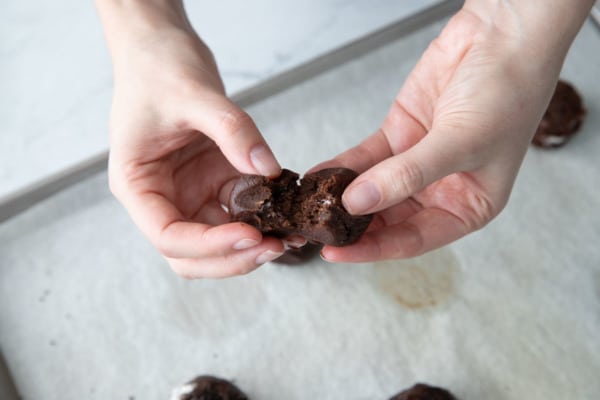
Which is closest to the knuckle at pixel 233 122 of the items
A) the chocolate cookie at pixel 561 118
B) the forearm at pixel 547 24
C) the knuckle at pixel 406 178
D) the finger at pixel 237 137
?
the finger at pixel 237 137

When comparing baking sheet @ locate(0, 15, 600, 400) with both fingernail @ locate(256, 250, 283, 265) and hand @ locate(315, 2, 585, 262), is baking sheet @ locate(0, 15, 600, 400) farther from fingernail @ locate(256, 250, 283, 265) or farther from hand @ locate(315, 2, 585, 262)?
fingernail @ locate(256, 250, 283, 265)

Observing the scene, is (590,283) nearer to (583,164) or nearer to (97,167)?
(583,164)

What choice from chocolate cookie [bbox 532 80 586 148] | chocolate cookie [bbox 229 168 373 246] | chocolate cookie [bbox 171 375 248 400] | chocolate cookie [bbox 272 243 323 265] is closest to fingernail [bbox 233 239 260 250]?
chocolate cookie [bbox 229 168 373 246]

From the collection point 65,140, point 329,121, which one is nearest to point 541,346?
point 329,121

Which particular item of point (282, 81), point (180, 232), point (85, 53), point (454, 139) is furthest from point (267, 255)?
point (85, 53)

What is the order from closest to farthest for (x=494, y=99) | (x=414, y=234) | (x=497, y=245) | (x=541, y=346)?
(x=494, y=99) → (x=414, y=234) → (x=541, y=346) → (x=497, y=245)

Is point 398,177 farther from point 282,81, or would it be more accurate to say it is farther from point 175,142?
point 282,81
